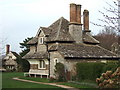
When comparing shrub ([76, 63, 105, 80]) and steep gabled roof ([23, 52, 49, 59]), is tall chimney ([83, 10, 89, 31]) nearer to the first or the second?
steep gabled roof ([23, 52, 49, 59])

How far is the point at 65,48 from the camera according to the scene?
1235 inches

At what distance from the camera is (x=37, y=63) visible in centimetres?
3562

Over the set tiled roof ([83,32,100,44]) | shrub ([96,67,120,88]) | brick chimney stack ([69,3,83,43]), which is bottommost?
shrub ([96,67,120,88])

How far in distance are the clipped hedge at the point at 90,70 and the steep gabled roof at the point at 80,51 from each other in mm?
2390

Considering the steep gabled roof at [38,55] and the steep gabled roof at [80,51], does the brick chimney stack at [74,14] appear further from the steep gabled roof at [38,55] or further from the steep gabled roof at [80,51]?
the steep gabled roof at [38,55]

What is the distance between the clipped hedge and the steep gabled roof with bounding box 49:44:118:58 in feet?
7.84

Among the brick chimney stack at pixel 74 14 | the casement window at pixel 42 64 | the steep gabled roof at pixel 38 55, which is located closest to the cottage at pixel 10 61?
the steep gabled roof at pixel 38 55

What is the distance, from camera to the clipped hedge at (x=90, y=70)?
24002mm

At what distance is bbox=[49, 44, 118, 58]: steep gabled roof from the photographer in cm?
3050

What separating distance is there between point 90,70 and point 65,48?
678cm

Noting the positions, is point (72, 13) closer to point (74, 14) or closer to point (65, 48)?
point (74, 14)

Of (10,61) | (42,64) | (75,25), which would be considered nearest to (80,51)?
(75,25)

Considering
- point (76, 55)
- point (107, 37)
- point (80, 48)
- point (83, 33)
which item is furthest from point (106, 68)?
point (107, 37)

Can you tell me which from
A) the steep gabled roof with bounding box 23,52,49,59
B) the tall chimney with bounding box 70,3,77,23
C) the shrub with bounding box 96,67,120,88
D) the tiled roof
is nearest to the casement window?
the steep gabled roof with bounding box 23,52,49,59
